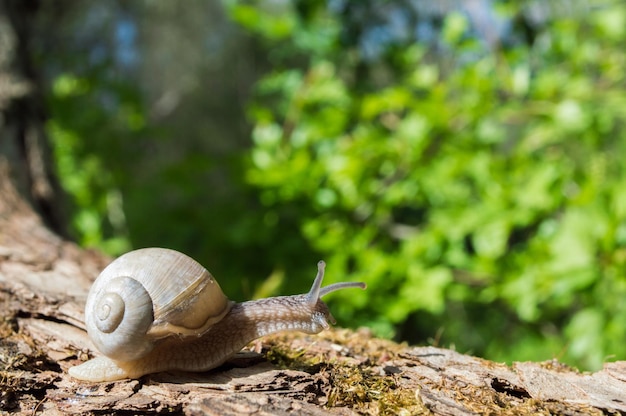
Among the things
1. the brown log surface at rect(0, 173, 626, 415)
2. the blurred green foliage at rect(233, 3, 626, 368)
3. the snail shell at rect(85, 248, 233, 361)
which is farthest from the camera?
the blurred green foliage at rect(233, 3, 626, 368)

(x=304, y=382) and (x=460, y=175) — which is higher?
(x=460, y=175)

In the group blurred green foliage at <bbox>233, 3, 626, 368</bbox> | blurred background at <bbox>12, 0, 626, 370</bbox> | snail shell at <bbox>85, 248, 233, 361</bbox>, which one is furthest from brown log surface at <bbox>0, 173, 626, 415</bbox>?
blurred green foliage at <bbox>233, 3, 626, 368</bbox>

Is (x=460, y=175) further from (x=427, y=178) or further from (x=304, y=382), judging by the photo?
(x=304, y=382)

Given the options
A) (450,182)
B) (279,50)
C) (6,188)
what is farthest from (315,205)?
(6,188)

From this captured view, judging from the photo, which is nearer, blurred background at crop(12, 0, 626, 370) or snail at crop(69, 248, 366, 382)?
snail at crop(69, 248, 366, 382)

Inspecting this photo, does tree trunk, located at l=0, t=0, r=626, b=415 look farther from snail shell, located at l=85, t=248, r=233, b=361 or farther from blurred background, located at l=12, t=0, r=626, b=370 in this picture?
blurred background, located at l=12, t=0, r=626, b=370

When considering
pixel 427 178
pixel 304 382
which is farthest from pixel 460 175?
pixel 304 382
